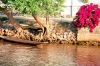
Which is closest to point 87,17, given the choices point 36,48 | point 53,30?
point 53,30

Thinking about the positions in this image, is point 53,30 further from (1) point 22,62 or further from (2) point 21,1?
(1) point 22,62

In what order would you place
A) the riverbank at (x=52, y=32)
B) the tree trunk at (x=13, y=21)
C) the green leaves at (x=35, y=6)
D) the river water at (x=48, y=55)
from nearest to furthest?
the river water at (x=48, y=55) → the green leaves at (x=35, y=6) → the riverbank at (x=52, y=32) → the tree trunk at (x=13, y=21)

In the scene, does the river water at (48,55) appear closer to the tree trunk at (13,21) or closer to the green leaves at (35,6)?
the tree trunk at (13,21)

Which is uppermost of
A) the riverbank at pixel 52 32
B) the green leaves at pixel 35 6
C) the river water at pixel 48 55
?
the green leaves at pixel 35 6

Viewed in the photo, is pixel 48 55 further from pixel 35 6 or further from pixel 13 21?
pixel 13 21

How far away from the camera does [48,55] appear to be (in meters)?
37.8

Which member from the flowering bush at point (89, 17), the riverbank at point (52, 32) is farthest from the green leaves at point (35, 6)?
the riverbank at point (52, 32)

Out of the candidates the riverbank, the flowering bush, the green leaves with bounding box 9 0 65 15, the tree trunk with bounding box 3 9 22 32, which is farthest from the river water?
the green leaves with bounding box 9 0 65 15

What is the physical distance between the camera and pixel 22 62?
34438 millimetres

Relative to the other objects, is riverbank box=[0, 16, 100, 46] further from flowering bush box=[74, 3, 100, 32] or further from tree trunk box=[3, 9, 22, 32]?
flowering bush box=[74, 3, 100, 32]

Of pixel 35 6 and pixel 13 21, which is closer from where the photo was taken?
pixel 35 6

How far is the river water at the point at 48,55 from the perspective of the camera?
3453cm

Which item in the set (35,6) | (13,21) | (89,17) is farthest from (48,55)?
(13,21)

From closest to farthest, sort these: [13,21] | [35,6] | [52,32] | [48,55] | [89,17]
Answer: [48,55]
[35,6]
[89,17]
[52,32]
[13,21]
